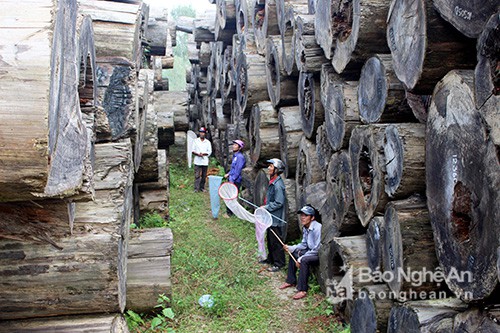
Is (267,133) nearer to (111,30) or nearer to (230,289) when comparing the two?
(230,289)

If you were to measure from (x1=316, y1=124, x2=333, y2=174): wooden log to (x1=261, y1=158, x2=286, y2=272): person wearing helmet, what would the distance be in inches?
38.8

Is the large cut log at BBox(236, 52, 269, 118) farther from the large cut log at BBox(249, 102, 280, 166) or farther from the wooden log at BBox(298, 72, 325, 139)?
the wooden log at BBox(298, 72, 325, 139)

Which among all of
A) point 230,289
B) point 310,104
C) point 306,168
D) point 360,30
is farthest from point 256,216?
point 360,30

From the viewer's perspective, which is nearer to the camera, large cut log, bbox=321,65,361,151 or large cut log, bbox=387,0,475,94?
large cut log, bbox=387,0,475,94

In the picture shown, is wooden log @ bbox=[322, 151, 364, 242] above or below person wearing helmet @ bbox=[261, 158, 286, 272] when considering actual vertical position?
above

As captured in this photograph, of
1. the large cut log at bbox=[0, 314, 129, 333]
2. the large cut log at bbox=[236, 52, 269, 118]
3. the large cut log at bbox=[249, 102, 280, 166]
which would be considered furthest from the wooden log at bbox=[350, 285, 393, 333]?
the large cut log at bbox=[236, 52, 269, 118]

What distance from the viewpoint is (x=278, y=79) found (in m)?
8.04

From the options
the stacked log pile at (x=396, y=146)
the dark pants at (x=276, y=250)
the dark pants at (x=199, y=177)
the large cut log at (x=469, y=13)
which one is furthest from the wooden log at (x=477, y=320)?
the dark pants at (x=199, y=177)

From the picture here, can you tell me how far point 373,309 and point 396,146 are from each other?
144 centimetres

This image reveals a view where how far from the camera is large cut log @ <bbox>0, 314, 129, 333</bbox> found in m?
3.43

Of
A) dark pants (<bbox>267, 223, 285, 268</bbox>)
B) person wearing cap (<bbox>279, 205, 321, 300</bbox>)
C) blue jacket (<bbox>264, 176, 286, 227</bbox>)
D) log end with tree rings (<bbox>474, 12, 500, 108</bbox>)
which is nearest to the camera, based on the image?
log end with tree rings (<bbox>474, 12, 500, 108</bbox>)

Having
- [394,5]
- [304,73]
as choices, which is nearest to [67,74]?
[394,5]

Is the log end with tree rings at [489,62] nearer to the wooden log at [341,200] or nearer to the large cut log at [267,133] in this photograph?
the wooden log at [341,200]

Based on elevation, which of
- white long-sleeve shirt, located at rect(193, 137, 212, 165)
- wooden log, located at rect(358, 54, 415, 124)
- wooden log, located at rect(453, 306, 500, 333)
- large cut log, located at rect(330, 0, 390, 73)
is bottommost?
white long-sleeve shirt, located at rect(193, 137, 212, 165)
